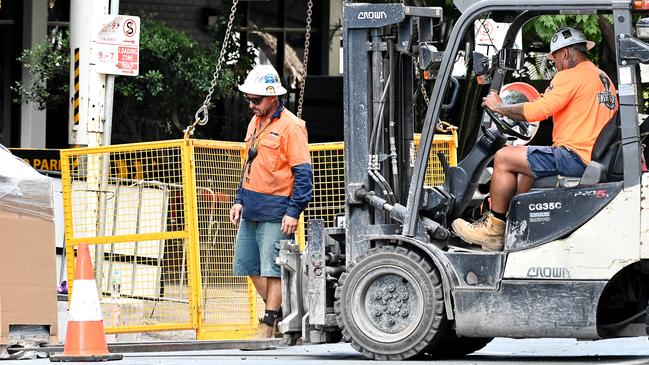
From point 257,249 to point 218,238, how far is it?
0.99 m

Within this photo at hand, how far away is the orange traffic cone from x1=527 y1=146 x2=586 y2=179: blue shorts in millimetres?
2837

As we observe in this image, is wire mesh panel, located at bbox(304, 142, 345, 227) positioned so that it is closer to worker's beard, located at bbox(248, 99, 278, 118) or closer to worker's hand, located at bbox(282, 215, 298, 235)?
worker's beard, located at bbox(248, 99, 278, 118)

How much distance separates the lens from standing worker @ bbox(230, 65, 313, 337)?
10484 mm

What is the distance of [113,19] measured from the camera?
13.3m

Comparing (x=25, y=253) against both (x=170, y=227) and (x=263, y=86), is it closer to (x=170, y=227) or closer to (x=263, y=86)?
(x=170, y=227)

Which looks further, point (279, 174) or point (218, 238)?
point (218, 238)

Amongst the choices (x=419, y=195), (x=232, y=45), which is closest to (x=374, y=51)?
(x=419, y=195)

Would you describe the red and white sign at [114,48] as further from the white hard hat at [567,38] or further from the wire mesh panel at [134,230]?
the white hard hat at [567,38]

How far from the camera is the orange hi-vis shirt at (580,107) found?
8898 mm

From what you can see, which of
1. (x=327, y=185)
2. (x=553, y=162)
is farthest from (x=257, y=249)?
(x=553, y=162)

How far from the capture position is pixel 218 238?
11.6m

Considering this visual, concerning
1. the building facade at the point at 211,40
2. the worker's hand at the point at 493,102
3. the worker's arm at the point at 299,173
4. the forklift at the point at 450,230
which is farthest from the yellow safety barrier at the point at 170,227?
the building facade at the point at 211,40

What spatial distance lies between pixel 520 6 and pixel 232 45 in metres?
11.7

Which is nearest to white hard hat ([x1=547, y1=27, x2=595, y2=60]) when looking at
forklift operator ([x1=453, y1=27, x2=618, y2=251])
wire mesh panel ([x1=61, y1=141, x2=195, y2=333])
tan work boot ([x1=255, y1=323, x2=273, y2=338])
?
forklift operator ([x1=453, y1=27, x2=618, y2=251])
